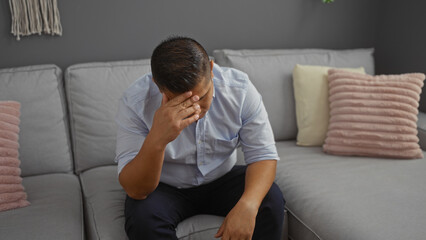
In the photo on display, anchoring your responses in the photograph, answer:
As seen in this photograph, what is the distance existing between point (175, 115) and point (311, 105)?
0.99 m

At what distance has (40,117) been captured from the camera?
Answer: 1.74 metres

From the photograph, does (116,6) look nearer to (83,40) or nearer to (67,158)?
(83,40)

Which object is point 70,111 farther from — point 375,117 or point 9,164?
point 375,117

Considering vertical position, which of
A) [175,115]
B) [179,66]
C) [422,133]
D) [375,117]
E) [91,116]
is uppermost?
[179,66]

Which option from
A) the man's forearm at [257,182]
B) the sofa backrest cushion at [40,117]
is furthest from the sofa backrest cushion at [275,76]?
the sofa backrest cushion at [40,117]

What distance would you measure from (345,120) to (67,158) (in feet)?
3.99

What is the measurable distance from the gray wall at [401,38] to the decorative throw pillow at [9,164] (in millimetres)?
1993

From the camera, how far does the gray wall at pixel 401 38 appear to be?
2252mm

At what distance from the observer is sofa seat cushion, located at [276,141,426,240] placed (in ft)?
4.16

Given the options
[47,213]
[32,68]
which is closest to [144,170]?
[47,213]

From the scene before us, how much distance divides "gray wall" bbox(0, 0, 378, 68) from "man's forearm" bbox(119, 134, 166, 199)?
0.99 m

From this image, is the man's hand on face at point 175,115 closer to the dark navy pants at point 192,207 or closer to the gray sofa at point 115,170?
the dark navy pants at point 192,207

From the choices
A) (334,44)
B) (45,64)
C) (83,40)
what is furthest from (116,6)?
(334,44)

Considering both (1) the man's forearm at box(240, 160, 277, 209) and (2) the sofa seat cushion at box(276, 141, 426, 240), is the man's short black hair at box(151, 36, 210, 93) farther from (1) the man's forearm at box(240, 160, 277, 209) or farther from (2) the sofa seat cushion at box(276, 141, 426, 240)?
(2) the sofa seat cushion at box(276, 141, 426, 240)
